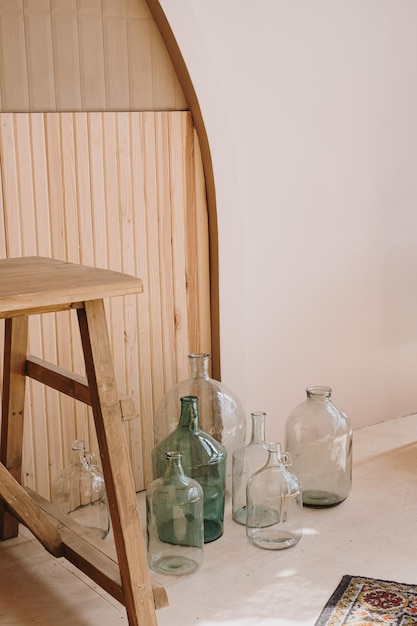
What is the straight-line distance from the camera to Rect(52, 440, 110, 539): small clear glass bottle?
270cm

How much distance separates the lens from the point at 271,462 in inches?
107

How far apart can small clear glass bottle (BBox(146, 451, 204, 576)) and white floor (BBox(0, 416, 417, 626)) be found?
6 cm

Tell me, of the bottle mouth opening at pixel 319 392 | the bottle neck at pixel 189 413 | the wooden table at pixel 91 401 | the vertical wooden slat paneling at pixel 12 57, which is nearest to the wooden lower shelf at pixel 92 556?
the wooden table at pixel 91 401

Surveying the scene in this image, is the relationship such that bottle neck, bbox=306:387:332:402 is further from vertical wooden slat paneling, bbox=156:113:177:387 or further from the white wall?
vertical wooden slat paneling, bbox=156:113:177:387

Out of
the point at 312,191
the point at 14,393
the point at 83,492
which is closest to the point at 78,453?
the point at 83,492

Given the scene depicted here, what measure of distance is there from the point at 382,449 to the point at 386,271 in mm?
767

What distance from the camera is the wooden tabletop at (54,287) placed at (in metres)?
1.86

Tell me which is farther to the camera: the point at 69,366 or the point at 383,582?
the point at 69,366

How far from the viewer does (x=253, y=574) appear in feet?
8.30

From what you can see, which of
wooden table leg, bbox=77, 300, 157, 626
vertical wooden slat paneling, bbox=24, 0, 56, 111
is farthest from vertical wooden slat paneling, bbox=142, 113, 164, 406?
wooden table leg, bbox=77, 300, 157, 626

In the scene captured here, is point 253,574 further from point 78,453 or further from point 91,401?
point 91,401

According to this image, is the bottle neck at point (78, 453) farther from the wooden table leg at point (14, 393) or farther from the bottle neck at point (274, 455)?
the bottle neck at point (274, 455)

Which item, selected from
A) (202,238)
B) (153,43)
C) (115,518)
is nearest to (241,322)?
(202,238)

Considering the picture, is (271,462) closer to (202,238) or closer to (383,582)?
(383,582)
